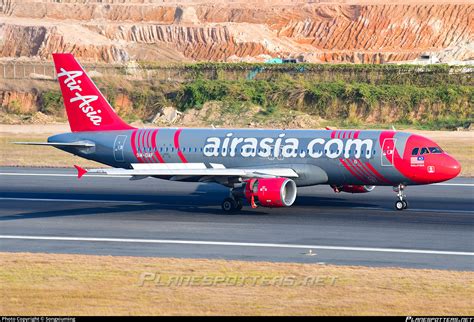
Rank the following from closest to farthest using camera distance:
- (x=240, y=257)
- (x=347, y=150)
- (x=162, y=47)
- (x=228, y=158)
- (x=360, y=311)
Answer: (x=360, y=311), (x=240, y=257), (x=347, y=150), (x=228, y=158), (x=162, y=47)

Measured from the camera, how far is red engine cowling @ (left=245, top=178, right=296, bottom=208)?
1521 inches

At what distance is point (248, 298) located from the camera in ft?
75.6

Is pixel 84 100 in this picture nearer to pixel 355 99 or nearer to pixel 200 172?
pixel 200 172

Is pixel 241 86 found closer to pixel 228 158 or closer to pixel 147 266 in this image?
pixel 228 158

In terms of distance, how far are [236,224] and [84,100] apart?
1375cm

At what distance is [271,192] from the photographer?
38.7m

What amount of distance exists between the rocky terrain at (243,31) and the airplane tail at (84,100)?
333 ft

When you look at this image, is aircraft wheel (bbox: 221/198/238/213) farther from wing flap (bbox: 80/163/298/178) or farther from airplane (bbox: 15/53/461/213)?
wing flap (bbox: 80/163/298/178)

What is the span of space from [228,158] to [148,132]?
483 cm

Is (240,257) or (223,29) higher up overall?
(240,257)

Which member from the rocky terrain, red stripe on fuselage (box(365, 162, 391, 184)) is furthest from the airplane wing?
the rocky terrain

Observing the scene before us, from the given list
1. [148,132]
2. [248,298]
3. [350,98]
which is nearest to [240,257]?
[248,298]

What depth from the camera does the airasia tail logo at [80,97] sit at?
155ft

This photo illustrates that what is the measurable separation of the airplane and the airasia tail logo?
2.0 inches
